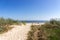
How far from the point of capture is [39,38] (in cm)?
989

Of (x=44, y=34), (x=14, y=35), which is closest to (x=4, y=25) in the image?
(x=14, y=35)

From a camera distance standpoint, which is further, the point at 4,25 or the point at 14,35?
the point at 4,25

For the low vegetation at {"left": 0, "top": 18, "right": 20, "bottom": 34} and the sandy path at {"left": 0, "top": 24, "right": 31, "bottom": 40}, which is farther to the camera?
the low vegetation at {"left": 0, "top": 18, "right": 20, "bottom": 34}

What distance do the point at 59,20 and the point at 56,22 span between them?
19.6 inches

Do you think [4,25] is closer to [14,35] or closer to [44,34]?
[14,35]

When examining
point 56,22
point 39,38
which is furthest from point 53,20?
point 39,38

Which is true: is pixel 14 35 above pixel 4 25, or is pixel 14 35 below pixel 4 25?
below

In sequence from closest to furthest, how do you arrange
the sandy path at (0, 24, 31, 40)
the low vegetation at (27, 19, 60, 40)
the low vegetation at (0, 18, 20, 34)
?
the low vegetation at (27, 19, 60, 40) → the sandy path at (0, 24, 31, 40) → the low vegetation at (0, 18, 20, 34)

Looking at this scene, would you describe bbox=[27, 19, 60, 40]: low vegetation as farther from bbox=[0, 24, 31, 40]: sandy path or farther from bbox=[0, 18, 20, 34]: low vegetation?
bbox=[0, 18, 20, 34]: low vegetation

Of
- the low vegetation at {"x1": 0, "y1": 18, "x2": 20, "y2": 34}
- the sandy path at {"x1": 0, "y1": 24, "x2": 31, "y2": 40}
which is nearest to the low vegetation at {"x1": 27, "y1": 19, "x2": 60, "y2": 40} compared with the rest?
the sandy path at {"x1": 0, "y1": 24, "x2": 31, "y2": 40}

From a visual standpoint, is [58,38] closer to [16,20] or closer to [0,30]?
[0,30]

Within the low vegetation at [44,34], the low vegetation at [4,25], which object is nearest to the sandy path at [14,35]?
the low vegetation at [44,34]

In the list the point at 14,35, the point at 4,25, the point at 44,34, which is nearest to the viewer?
the point at 44,34

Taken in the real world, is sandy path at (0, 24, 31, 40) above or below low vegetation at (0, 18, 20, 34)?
below
